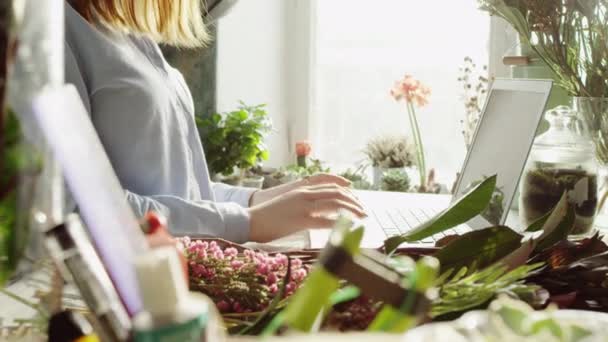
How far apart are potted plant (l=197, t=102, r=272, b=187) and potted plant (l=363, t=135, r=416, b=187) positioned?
441mm

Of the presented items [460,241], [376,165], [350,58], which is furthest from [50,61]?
[350,58]

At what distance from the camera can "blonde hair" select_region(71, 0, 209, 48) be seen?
112cm

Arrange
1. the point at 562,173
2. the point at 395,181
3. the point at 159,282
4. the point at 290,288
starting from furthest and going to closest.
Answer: the point at 395,181 < the point at 562,173 < the point at 290,288 < the point at 159,282

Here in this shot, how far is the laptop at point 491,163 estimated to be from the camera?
105 centimetres

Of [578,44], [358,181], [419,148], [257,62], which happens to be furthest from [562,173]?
[257,62]

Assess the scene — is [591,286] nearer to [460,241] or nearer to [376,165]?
[460,241]

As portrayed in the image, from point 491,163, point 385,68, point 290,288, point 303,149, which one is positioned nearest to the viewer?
point 290,288

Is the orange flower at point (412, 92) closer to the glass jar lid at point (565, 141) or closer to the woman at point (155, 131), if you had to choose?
the woman at point (155, 131)

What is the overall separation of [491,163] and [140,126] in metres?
0.61

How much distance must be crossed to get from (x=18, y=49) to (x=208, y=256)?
280mm

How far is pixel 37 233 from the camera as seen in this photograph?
0.99 feet

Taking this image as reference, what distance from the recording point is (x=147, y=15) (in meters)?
1.16

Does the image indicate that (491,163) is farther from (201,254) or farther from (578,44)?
(201,254)

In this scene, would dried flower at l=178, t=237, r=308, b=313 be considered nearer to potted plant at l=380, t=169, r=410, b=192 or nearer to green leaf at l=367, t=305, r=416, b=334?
green leaf at l=367, t=305, r=416, b=334
